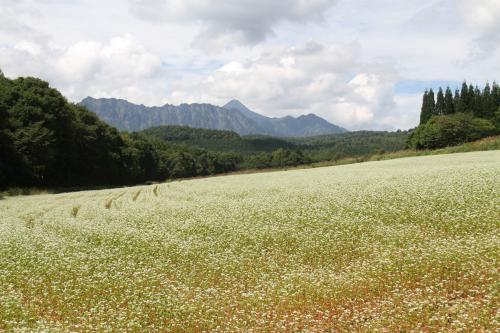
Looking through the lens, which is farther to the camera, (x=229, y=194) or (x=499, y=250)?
(x=229, y=194)

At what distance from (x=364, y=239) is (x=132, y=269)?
1104cm

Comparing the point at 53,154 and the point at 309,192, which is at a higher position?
the point at 53,154

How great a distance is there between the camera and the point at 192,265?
19422 millimetres

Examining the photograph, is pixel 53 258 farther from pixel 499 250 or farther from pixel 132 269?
pixel 499 250

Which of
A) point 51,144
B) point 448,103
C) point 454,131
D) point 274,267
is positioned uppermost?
point 448,103

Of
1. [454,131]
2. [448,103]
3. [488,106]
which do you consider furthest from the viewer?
[448,103]

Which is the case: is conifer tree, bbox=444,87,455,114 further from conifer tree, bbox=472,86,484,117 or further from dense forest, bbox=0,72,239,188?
dense forest, bbox=0,72,239,188

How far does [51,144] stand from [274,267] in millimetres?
61267

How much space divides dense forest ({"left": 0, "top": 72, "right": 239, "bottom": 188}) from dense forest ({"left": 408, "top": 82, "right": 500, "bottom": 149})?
285ft

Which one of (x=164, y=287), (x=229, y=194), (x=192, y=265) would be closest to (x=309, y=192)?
(x=229, y=194)

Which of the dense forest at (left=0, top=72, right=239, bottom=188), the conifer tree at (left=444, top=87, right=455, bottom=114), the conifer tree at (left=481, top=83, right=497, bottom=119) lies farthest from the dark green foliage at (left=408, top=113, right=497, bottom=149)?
the dense forest at (left=0, top=72, right=239, bottom=188)

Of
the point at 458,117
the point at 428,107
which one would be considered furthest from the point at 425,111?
the point at 458,117

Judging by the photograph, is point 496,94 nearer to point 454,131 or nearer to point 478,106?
point 478,106

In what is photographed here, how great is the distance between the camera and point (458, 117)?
13000 cm
